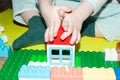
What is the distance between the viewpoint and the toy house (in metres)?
0.68

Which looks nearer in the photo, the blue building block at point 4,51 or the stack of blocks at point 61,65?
the stack of blocks at point 61,65

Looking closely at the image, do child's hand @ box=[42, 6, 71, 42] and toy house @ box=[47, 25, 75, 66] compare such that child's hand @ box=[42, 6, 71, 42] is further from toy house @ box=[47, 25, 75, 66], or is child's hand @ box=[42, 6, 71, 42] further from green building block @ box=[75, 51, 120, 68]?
green building block @ box=[75, 51, 120, 68]

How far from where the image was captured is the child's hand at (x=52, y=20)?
68 centimetres

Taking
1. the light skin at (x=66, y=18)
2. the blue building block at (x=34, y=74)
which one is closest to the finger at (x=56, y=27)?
the light skin at (x=66, y=18)

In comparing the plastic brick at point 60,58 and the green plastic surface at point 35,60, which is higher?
the plastic brick at point 60,58

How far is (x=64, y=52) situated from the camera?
2.57 ft

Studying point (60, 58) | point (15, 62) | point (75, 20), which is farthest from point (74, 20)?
point (15, 62)

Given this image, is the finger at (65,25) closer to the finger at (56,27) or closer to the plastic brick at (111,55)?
the finger at (56,27)

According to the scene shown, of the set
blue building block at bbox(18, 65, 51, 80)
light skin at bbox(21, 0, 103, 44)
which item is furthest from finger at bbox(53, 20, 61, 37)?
blue building block at bbox(18, 65, 51, 80)

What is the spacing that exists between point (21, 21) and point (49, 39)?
411mm

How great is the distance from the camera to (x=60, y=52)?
688mm

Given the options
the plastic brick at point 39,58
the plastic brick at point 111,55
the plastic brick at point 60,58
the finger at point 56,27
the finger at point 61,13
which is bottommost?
the plastic brick at point 39,58

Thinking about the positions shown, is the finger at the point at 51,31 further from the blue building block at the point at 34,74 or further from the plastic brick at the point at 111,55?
the plastic brick at the point at 111,55

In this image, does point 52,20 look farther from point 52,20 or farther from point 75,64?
point 75,64
